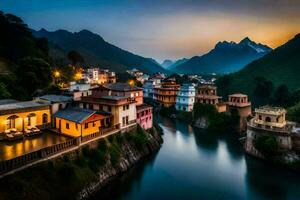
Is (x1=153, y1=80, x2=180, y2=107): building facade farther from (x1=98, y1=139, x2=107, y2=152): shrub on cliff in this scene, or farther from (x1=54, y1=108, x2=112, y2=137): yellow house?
(x1=98, y1=139, x2=107, y2=152): shrub on cliff

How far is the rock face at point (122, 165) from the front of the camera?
26769 millimetres

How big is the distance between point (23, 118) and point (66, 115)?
5653 mm

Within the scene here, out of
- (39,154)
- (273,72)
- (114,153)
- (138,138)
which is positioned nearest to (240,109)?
(138,138)

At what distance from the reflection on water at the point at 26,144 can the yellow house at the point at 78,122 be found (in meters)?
1.65

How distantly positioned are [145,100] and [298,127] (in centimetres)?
6287

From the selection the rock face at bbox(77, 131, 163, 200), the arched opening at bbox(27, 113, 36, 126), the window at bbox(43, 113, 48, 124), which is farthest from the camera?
the window at bbox(43, 113, 48, 124)

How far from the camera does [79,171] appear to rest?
26.5 meters

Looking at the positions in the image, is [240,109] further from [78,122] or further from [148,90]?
[148,90]

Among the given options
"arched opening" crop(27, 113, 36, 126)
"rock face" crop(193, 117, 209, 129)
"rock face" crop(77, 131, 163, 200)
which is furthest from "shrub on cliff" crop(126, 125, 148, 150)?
"rock face" crop(193, 117, 209, 129)

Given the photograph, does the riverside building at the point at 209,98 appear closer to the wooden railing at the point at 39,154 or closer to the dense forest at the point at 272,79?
the dense forest at the point at 272,79

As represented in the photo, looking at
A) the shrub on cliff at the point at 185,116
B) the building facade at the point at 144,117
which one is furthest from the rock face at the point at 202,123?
the building facade at the point at 144,117

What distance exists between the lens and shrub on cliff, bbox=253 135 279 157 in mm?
38312

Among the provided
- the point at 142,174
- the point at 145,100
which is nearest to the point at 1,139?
the point at 142,174

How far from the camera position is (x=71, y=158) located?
89.3 feet
